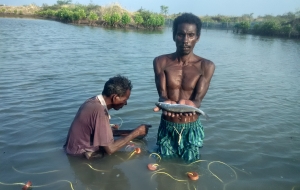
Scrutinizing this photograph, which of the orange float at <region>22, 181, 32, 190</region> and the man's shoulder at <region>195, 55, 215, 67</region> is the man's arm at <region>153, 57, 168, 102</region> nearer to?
the man's shoulder at <region>195, 55, 215, 67</region>

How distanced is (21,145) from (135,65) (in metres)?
8.15

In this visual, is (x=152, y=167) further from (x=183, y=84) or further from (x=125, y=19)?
(x=125, y=19)

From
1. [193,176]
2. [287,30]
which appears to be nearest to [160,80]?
[193,176]

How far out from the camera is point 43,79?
8.83 m

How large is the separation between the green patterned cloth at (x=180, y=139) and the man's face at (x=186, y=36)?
1027 millimetres

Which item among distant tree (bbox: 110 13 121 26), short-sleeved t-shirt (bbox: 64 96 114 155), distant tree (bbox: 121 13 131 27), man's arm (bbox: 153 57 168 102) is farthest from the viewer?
distant tree (bbox: 121 13 131 27)

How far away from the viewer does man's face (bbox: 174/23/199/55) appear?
3809 mm

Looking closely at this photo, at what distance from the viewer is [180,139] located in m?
3.92

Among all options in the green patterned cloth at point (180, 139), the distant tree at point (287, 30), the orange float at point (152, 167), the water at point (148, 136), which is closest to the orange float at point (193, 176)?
the water at point (148, 136)

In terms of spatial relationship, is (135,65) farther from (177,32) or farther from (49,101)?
(177,32)

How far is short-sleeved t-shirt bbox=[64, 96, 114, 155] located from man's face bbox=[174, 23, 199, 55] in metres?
1.35

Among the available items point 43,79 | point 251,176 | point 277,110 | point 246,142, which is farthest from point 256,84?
point 43,79

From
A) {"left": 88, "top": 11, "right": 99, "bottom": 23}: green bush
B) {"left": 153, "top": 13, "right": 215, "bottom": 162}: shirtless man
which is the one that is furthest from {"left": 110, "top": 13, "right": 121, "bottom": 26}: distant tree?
{"left": 153, "top": 13, "right": 215, "bottom": 162}: shirtless man

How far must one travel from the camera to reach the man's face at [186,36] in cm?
381
